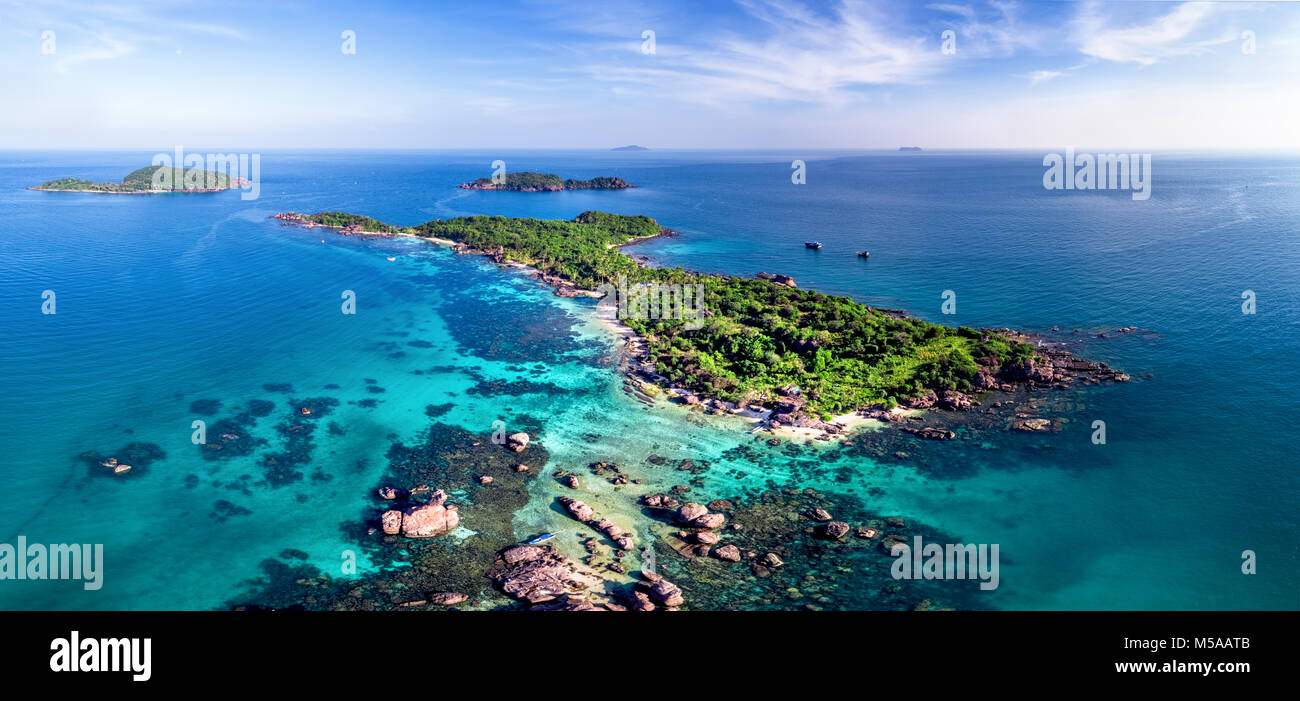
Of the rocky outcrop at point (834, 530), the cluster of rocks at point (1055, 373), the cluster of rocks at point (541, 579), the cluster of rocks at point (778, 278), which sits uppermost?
the cluster of rocks at point (778, 278)

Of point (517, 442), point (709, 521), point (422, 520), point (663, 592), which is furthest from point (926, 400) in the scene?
point (422, 520)

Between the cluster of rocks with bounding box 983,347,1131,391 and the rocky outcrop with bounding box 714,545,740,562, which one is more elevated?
the cluster of rocks with bounding box 983,347,1131,391

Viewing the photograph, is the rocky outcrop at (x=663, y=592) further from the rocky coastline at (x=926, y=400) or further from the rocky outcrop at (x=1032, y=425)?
the rocky outcrop at (x=1032, y=425)

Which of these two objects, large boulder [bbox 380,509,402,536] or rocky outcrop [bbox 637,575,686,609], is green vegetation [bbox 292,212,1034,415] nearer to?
rocky outcrop [bbox 637,575,686,609]

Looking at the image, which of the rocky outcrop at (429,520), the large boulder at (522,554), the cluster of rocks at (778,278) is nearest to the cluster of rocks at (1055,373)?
the cluster of rocks at (778,278)

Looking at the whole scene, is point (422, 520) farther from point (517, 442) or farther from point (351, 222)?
point (351, 222)

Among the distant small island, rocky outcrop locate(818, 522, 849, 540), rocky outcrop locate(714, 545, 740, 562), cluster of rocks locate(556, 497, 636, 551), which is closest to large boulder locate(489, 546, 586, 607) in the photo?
cluster of rocks locate(556, 497, 636, 551)

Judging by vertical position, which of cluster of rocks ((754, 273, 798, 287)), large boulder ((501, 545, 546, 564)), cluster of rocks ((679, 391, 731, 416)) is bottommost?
large boulder ((501, 545, 546, 564))
